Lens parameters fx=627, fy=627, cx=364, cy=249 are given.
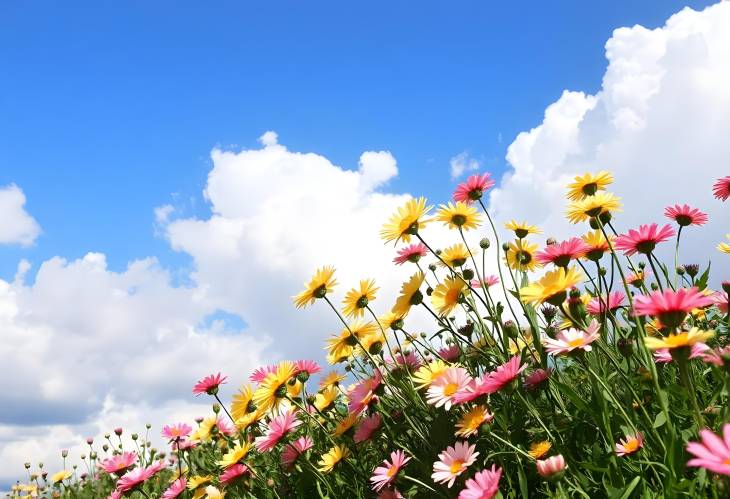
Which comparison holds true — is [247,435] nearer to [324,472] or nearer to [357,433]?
[324,472]

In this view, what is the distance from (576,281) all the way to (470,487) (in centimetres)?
82

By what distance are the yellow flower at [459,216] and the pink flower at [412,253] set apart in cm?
22

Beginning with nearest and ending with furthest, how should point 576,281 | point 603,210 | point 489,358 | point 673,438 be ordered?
point 673,438, point 576,281, point 603,210, point 489,358

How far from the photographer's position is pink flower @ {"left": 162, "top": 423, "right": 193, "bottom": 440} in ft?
14.1

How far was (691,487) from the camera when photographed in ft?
5.97

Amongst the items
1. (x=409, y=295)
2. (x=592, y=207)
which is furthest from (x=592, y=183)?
(x=409, y=295)

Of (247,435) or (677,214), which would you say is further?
(247,435)

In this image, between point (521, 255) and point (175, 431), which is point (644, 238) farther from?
point (175, 431)

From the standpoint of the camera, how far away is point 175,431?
4324 millimetres

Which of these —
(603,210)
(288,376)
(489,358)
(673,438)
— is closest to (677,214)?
(603,210)

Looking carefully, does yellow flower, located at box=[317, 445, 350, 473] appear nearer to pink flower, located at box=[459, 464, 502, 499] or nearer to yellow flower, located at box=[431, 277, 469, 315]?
yellow flower, located at box=[431, 277, 469, 315]

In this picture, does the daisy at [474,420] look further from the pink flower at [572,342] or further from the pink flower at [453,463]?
the pink flower at [572,342]

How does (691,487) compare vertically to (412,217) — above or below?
below

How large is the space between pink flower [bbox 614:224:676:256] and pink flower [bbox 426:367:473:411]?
883 millimetres
